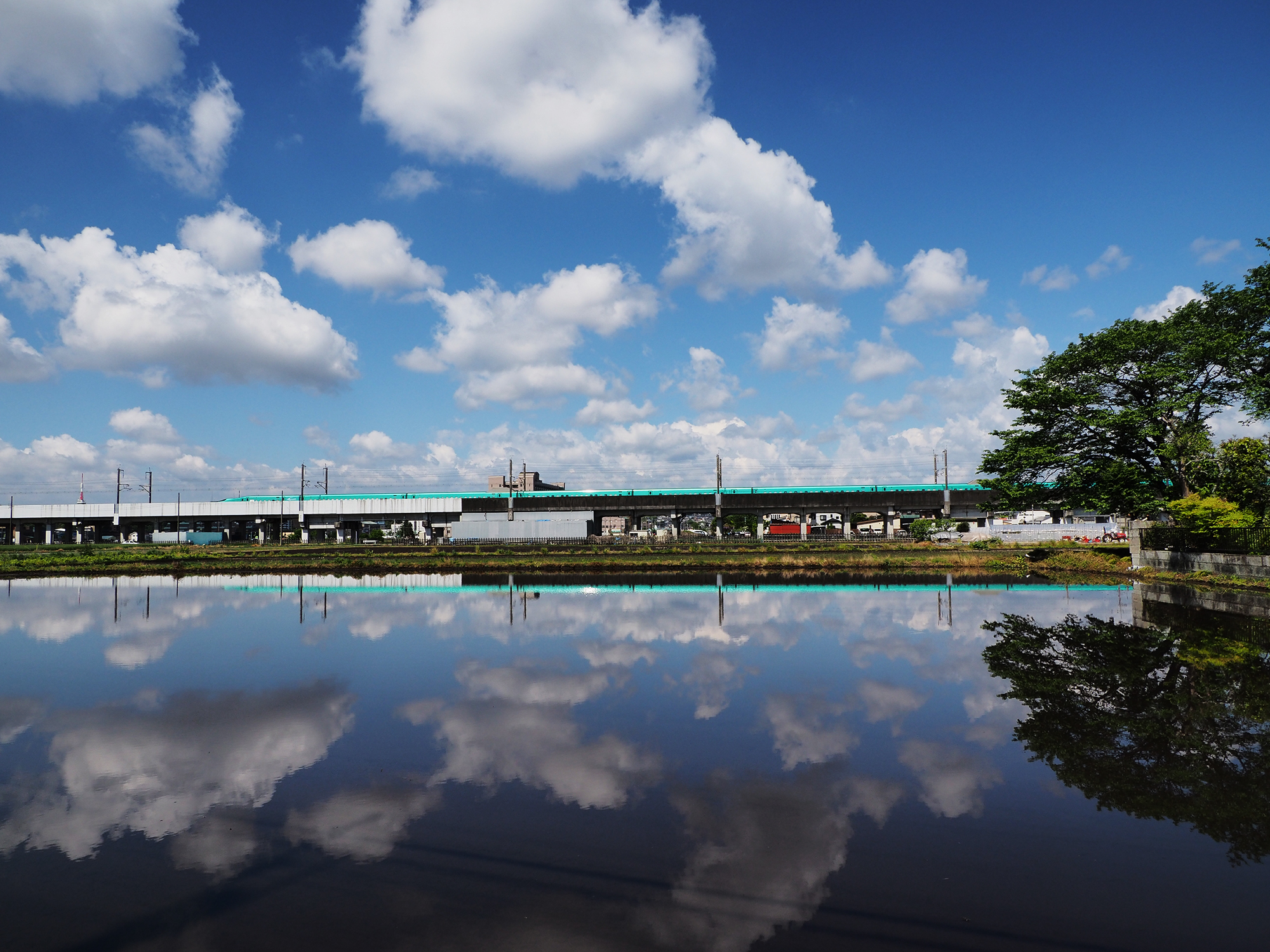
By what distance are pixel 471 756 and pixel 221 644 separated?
1281 cm

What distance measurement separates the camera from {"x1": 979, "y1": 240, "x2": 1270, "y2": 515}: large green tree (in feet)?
116

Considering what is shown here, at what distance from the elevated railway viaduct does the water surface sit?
68.5 meters

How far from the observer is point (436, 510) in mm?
91125

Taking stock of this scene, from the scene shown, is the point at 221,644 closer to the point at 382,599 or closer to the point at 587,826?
the point at 382,599

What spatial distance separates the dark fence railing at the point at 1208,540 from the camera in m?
26.9

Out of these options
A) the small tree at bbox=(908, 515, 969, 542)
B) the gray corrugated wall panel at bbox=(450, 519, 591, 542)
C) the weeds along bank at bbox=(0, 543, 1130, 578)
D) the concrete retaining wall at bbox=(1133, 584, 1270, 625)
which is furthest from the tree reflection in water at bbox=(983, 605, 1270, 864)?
the gray corrugated wall panel at bbox=(450, 519, 591, 542)

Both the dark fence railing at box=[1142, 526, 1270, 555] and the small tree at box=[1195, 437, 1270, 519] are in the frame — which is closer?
the dark fence railing at box=[1142, 526, 1270, 555]

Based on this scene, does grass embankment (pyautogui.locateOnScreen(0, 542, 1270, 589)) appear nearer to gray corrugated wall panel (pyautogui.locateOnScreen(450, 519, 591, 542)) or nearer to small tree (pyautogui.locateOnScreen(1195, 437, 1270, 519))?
small tree (pyautogui.locateOnScreen(1195, 437, 1270, 519))

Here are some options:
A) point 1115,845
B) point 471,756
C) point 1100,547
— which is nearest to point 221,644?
point 471,756

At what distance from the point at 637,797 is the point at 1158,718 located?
8.73m

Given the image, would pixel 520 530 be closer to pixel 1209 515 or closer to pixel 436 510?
pixel 436 510

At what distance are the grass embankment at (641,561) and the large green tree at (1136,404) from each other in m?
4.55

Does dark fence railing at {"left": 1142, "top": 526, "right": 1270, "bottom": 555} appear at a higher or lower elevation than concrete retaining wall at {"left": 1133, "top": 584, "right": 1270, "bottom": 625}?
higher

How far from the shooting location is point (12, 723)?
11078mm
